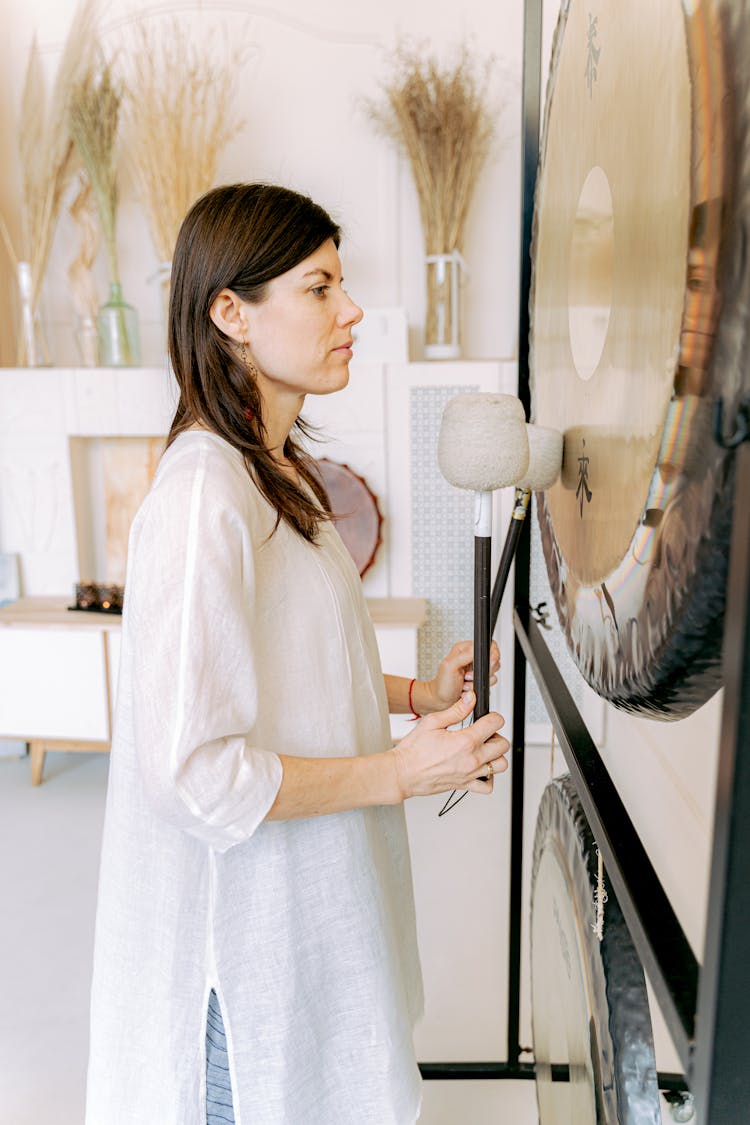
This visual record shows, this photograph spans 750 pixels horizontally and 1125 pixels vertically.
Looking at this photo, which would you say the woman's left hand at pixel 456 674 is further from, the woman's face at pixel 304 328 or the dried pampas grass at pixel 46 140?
the dried pampas grass at pixel 46 140

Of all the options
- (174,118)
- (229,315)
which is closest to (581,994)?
(229,315)

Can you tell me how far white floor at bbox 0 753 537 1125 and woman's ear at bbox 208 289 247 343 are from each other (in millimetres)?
1435

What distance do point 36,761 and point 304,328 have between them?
256 centimetres

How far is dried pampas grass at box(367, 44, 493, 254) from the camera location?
2.76m

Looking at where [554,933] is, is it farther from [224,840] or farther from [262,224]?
[262,224]

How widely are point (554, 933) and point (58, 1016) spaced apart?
132cm

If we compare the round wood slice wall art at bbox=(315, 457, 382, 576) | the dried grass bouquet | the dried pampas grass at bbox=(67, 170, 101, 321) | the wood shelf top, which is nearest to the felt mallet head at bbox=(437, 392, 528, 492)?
the wood shelf top

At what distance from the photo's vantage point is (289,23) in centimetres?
301

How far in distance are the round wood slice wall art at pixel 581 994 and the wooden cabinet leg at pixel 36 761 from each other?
2.19m

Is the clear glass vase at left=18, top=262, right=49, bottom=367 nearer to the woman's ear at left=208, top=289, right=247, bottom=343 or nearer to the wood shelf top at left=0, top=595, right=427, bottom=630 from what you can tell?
the wood shelf top at left=0, top=595, right=427, bottom=630

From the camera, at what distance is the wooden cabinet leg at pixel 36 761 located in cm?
306

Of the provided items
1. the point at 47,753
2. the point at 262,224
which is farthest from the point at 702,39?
the point at 47,753

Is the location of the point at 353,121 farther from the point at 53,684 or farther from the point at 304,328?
the point at 304,328

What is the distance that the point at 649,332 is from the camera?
1.90ft
